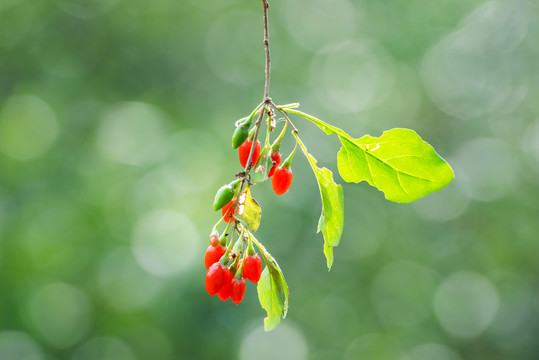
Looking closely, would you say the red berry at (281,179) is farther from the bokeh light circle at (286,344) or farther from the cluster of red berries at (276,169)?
the bokeh light circle at (286,344)

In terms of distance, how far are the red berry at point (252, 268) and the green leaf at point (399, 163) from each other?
0.73 feet

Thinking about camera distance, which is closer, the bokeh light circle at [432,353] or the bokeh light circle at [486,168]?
the bokeh light circle at [486,168]

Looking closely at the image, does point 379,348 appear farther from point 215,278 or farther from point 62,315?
point 215,278

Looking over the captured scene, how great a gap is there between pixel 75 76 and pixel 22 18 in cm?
100

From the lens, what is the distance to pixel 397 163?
3.06 feet

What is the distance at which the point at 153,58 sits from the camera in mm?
7512

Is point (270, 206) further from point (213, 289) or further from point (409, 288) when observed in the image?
point (213, 289)

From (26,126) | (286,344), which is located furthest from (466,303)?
(26,126)

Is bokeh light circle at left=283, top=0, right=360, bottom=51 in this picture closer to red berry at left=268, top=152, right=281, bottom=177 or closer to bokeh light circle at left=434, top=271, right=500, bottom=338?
bokeh light circle at left=434, top=271, right=500, bottom=338

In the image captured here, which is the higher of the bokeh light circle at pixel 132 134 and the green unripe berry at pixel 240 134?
the bokeh light circle at pixel 132 134

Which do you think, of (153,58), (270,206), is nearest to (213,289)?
(270,206)

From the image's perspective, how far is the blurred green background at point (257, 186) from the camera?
6.78m

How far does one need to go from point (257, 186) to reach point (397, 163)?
5.68 metres

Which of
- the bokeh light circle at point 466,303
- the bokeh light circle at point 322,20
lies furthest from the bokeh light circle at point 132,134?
the bokeh light circle at point 466,303
